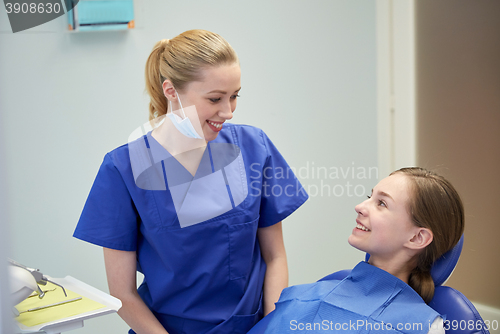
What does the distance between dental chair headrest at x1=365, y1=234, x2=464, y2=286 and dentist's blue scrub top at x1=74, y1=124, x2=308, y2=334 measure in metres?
0.45

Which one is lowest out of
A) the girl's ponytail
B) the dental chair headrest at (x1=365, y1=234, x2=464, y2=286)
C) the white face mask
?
the girl's ponytail

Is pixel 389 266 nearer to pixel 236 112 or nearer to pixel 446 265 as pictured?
pixel 446 265

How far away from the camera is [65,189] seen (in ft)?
6.15

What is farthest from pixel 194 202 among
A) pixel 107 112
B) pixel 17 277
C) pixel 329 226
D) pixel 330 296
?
pixel 329 226

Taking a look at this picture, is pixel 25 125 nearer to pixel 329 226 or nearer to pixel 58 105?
pixel 58 105

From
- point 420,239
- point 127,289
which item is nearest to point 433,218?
point 420,239

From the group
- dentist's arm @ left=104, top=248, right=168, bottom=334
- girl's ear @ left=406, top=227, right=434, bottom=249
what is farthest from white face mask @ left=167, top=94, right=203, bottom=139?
girl's ear @ left=406, top=227, right=434, bottom=249

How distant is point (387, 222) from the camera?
1108 mm

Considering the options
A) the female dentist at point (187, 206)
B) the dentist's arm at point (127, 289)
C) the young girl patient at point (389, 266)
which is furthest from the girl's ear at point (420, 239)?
the dentist's arm at point (127, 289)

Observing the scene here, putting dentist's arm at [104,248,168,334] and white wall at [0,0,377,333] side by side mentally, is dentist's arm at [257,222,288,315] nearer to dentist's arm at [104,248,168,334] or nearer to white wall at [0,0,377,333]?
dentist's arm at [104,248,168,334]

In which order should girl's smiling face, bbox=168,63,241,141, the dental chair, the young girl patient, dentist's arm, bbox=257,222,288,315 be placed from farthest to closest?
dentist's arm, bbox=257,222,288,315 < girl's smiling face, bbox=168,63,241,141 < the young girl patient < the dental chair

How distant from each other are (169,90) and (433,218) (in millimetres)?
772

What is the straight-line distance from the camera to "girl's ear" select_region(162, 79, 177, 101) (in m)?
1.20

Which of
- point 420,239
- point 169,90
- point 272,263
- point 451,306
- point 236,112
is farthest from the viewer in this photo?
point 236,112
